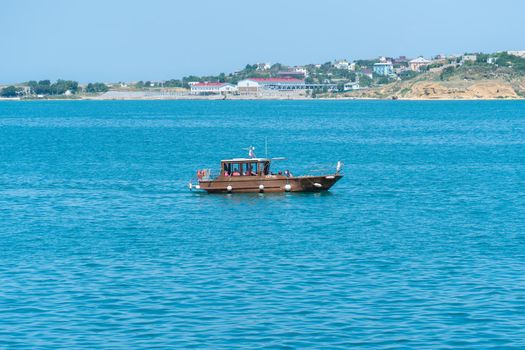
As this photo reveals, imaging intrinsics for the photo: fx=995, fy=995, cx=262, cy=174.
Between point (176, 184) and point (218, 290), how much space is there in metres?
38.2

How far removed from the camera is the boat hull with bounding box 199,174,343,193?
69.2 m

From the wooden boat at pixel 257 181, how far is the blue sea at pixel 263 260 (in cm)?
94

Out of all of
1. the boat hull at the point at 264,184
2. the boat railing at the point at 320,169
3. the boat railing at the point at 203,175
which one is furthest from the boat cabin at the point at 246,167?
the boat railing at the point at 320,169

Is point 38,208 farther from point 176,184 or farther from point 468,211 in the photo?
point 468,211

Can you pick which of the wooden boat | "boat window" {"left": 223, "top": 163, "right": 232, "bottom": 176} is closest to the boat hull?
the wooden boat

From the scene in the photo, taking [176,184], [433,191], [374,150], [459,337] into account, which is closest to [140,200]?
[176,184]

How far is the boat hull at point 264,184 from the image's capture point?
69188 millimetres

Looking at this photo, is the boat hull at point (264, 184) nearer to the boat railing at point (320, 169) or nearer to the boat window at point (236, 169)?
the boat window at point (236, 169)

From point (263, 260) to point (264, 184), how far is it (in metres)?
23.9

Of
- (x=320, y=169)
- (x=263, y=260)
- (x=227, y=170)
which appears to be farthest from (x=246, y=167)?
(x=263, y=260)

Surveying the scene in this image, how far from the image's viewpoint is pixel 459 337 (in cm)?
3338

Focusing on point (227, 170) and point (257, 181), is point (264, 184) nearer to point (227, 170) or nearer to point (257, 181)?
point (257, 181)

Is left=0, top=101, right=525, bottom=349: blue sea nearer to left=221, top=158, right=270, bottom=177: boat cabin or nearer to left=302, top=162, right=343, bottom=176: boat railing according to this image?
left=302, top=162, right=343, bottom=176: boat railing

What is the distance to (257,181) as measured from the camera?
69.2 metres
